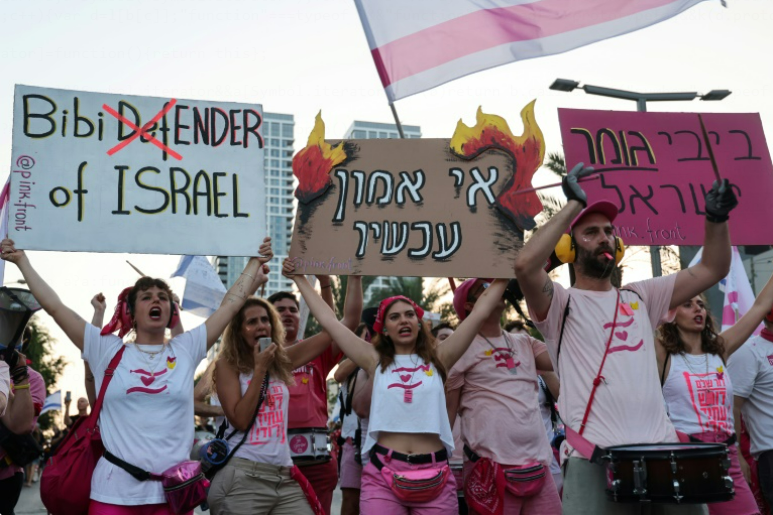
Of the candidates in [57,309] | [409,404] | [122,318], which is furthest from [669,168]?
[57,309]

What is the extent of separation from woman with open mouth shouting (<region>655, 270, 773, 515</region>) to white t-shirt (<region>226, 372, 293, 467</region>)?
9.02 ft

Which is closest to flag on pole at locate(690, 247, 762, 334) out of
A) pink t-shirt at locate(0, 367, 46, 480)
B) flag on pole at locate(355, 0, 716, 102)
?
flag on pole at locate(355, 0, 716, 102)

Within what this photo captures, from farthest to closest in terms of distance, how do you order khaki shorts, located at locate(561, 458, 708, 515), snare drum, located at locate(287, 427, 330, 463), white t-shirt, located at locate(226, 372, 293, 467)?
1. snare drum, located at locate(287, 427, 330, 463)
2. white t-shirt, located at locate(226, 372, 293, 467)
3. khaki shorts, located at locate(561, 458, 708, 515)

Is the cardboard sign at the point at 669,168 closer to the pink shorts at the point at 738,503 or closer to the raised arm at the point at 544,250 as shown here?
the pink shorts at the point at 738,503

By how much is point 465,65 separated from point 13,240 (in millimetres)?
3215

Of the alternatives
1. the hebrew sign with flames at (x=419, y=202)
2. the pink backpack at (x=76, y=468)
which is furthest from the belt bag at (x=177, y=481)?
the hebrew sign with flames at (x=419, y=202)

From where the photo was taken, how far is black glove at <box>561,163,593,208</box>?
463 centimetres

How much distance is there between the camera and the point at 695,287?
4.94m

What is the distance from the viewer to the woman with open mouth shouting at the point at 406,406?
18.1 feet

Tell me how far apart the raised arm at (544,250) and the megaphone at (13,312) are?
3.35m

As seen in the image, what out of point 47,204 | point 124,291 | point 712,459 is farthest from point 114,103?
point 712,459

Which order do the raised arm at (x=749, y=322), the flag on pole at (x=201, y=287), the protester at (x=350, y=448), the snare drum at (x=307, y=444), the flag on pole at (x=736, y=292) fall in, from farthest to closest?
the flag on pole at (x=201, y=287) → the flag on pole at (x=736, y=292) → the protester at (x=350, y=448) → the snare drum at (x=307, y=444) → the raised arm at (x=749, y=322)

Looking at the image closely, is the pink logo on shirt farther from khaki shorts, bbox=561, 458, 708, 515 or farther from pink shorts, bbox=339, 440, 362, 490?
khaki shorts, bbox=561, 458, 708, 515

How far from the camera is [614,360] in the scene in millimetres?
4594
